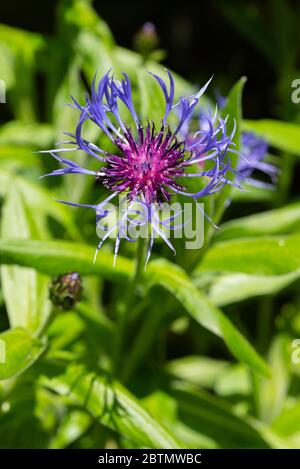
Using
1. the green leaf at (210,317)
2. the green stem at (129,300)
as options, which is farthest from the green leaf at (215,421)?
the green leaf at (210,317)

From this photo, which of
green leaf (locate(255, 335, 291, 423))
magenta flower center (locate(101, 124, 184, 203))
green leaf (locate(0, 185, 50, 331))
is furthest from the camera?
green leaf (locate(255, 335, 291, 423))

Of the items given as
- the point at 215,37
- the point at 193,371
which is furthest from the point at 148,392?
the point at 215,37

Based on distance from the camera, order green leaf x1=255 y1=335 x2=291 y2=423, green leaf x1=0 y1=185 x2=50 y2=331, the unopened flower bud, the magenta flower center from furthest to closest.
Answer: green leaf x1=255 y1=335 x2=291 y2=423 < green leaf x1=0 y1=185 x2=50 y2=331 < the unopened flower bud < the magenta flower center

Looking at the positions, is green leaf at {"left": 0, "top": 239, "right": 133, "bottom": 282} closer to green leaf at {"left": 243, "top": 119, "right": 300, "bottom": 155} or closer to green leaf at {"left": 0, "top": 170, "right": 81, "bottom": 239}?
green leaf at {"left": 0, "top": 170, "right": 81, "bottom": 239}

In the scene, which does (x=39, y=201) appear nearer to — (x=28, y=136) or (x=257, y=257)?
(x=28, y=136)

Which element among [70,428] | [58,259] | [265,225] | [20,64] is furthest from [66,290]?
[20,64]

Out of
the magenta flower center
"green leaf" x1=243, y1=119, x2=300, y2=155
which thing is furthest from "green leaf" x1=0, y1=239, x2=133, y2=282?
"green leaf" x1=243, y1=119, x2=300, y2=155
